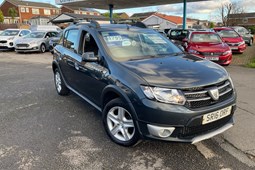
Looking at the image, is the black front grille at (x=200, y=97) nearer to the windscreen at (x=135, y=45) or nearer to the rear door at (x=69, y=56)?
the windscreen at (x=135, y=45)

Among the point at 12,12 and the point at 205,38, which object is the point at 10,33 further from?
the point at 12,12

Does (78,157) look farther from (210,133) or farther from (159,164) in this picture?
(210,133)

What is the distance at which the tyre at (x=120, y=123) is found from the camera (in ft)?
10.4

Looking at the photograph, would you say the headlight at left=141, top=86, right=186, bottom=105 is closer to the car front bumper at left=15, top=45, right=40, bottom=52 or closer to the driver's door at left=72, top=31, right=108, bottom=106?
the driver's door at left=72, top=31, right=108, bottom=106

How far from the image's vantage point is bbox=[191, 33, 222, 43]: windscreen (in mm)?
10658

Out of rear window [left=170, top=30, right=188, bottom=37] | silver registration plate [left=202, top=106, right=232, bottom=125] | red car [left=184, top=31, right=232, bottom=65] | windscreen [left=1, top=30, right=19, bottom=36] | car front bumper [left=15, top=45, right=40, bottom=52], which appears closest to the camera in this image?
silver registration plate [left=202, top=106, right=232, bottom=125]

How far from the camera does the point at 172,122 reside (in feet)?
9.03

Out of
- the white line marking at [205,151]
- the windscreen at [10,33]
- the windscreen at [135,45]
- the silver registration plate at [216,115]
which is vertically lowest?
the white line marking at [205,151]

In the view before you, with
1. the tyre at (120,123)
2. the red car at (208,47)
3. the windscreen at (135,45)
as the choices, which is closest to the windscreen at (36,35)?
the red car at (208,47)

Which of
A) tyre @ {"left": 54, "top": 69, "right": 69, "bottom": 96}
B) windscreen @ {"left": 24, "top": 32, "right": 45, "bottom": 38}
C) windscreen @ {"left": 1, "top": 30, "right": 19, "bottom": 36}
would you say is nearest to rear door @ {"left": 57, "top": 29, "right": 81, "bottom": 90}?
tyre @ {"left": 54, "top": 69, "right": 69, "bottom": 96}

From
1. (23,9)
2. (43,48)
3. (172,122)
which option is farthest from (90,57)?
(23,9)

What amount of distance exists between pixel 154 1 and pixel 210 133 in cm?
2163

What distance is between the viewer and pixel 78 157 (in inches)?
124

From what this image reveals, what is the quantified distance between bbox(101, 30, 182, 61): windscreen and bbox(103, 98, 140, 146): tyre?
0.73 metres
